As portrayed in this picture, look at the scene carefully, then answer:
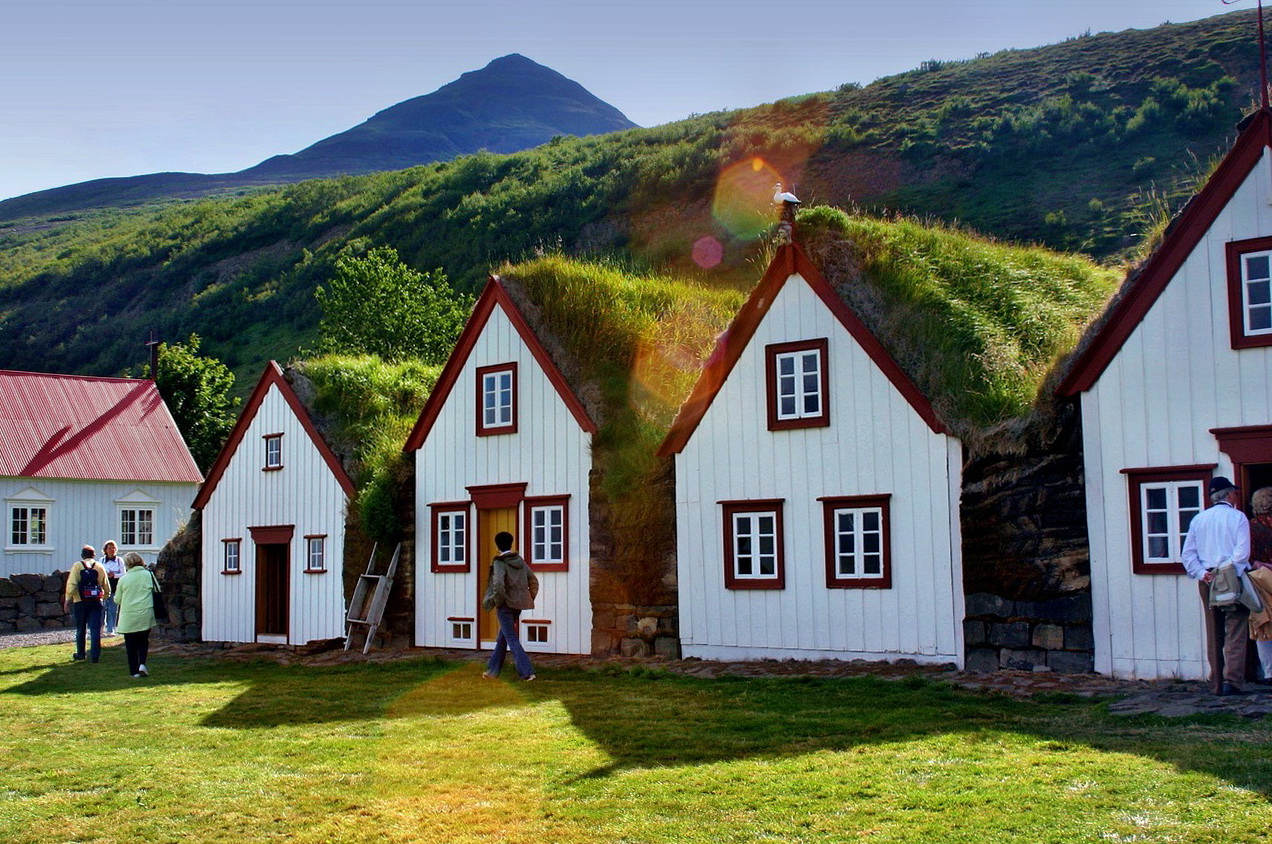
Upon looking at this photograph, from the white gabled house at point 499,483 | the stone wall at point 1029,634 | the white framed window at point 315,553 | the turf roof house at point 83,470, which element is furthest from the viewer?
the turf roof house at point 83,470

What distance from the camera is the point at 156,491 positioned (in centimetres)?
3859

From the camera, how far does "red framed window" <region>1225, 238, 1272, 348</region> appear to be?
47.2 feet

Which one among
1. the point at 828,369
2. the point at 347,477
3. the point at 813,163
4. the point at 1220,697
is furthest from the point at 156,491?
the point at 813,163

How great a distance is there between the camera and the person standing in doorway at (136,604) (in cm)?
1820

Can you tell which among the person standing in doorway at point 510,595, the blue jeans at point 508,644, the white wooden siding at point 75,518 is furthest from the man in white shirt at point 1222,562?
the white wooden siding at point 75,518

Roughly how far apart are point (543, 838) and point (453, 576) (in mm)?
15120

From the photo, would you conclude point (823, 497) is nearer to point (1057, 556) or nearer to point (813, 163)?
point (1057, 556)

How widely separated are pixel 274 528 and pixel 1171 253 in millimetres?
18279

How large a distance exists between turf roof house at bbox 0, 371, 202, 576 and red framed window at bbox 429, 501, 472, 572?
17.8m

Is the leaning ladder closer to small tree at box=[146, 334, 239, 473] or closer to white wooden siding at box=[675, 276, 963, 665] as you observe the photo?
white wooden siding at box=[675, 276, 963, 665]

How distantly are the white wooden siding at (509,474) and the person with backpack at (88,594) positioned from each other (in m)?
5.34

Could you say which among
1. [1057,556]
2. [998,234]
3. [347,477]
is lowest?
[1057,556]

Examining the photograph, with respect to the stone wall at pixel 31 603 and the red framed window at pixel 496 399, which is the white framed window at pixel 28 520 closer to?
the stone wall at pixel 31 603

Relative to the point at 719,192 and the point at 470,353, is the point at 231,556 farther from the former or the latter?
the point at 719,192
